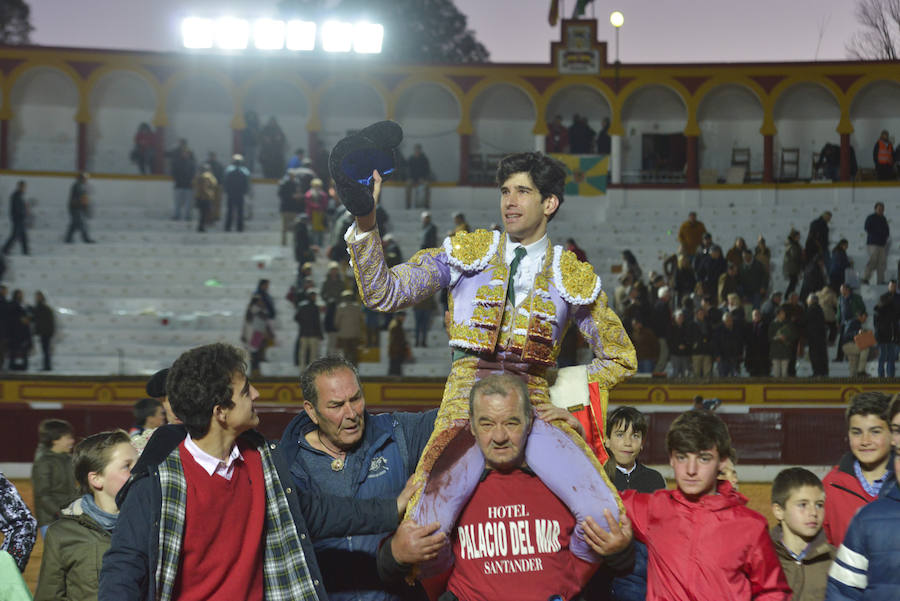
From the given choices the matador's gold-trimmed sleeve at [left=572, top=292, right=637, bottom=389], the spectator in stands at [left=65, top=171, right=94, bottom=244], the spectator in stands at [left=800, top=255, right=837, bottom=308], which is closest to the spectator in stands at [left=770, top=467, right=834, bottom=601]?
the matador's gold-trimmed sleeve at [left=572, top=292, right=637, bottom=389]

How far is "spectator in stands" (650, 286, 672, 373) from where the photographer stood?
14367 millimetres

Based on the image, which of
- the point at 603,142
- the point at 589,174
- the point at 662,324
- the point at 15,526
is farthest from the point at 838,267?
the point at 15,526

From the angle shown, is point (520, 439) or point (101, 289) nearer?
point (520, 439)

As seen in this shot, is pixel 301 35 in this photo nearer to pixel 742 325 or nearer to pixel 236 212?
pixel 236 212

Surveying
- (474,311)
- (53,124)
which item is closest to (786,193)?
(53,124)

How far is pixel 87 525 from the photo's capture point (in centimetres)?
404

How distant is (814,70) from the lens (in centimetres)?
2494

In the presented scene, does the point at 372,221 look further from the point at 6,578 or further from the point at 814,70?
the point at 814,70

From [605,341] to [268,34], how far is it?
22902mm

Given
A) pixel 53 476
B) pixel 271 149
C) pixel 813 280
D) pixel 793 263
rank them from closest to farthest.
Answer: pixel 53 476 → pixel 813 280 → pixel 793 263 → pixel 271 149

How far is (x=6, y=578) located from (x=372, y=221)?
5.17ft

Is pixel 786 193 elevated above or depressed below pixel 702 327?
above

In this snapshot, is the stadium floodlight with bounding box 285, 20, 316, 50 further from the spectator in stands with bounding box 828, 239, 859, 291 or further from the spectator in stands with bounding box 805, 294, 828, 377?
the spectator in stands with bounding box 805, 294, 828, 377

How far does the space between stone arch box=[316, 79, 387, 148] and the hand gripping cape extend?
22.5 m
